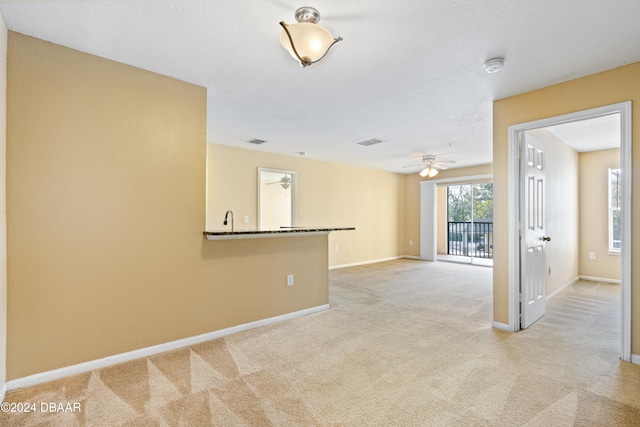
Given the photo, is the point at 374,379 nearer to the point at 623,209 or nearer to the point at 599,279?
the point at 623,209

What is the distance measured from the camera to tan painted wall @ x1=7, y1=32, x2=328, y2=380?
2.13 m

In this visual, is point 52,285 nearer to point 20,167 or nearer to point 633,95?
point 20,167

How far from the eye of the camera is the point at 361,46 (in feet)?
7.40

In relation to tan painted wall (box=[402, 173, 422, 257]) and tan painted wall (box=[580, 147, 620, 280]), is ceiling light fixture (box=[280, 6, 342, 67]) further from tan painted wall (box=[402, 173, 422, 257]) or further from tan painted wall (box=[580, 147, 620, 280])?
tan painted wall (box=[402, 173, 422, 257])

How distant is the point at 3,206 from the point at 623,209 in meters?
4.45

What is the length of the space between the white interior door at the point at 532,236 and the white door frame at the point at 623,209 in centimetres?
10

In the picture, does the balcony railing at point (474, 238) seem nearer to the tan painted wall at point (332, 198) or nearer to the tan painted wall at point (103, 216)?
the tan painted wall at point (332, 198)

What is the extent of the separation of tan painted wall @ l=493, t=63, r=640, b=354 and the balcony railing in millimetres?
4896

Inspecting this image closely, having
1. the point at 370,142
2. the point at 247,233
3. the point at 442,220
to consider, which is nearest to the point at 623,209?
the point at 247,233

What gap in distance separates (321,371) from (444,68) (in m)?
2.57

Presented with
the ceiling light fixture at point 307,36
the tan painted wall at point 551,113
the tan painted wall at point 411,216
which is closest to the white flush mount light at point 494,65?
the tan painted wall at point 551,113

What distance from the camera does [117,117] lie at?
2.47 m

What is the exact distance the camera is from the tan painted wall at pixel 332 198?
5.29 metres

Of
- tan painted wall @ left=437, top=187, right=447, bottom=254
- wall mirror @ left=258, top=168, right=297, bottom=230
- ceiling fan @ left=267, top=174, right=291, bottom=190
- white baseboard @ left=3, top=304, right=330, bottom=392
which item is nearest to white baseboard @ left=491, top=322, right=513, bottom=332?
white baseboard @ left=3, top=304, right=330, bottom=392
